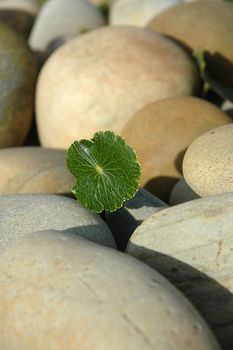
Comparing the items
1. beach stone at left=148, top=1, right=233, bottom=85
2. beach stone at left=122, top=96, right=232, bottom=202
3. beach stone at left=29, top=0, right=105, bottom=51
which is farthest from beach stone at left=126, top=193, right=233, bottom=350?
beach stone at left=29, top=0, right=105, bottom=51

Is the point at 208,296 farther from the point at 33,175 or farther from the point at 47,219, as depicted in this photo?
the point at 33,175

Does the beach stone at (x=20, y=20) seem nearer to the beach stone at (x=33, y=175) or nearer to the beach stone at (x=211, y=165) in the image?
the beach stone at (x=33, y=175)

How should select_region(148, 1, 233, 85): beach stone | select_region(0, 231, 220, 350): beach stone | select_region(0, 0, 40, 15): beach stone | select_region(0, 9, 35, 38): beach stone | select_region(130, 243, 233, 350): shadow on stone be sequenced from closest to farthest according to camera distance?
select_region(0, 231, 220, 350): beach stone
select_region(130, 243, 233, 350): shadow on stone
select_region(148, 1, 233, 85): beach stone
select_region(0, 9, 35, 38): beach stone
select_region(0, 0, 40, 15): beach stone

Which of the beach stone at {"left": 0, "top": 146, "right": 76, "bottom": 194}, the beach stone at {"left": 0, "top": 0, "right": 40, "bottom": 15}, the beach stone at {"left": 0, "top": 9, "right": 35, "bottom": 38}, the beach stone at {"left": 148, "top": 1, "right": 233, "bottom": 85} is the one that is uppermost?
the beach stone at {"left": 148, "top": 1, "right": 233, "bottom": 85}

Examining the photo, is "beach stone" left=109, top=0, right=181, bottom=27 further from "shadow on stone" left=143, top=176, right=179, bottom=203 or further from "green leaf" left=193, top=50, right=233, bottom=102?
"shadow on stone" left=143, top=176, right=179, bottom=203

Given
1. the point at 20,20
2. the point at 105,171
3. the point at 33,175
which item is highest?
the point at 105,171

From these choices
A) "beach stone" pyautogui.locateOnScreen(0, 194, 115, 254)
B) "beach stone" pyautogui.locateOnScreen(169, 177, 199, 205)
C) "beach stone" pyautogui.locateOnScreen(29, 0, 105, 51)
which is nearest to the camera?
"beach stone" pyautogui.locateOnScreen(0, 194, 115, 254)

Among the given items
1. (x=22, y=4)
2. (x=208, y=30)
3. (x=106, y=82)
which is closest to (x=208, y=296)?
(x=106, y=82)
